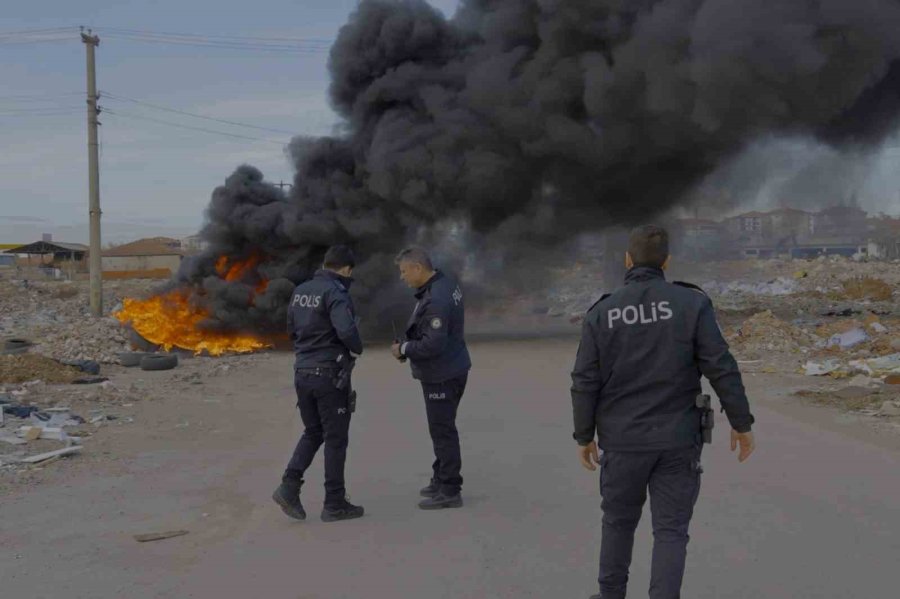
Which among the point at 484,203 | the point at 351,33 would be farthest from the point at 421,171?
A: the point at 351,33

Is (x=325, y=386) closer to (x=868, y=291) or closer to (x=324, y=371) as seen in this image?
(x=324, y=371)

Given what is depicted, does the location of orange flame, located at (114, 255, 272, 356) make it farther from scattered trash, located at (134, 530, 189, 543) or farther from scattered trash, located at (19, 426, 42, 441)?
scattered trash, located at (134, 530, 189, 543)

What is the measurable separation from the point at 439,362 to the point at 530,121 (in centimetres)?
1416

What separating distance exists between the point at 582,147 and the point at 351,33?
688 cm

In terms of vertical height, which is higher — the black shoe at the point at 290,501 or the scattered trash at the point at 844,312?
the scattered trash at the point at 844,312

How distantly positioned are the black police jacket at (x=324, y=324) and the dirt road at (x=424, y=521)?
1.06 meters

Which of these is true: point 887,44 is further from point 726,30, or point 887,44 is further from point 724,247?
point 724,247

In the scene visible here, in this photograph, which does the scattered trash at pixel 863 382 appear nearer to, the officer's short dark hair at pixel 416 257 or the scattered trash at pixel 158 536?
the officer's short dark hair at pixel 416 257

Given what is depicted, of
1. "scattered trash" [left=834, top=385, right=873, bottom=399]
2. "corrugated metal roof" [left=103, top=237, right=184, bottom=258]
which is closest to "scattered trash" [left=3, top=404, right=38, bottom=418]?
"scattered trash" [left=834, top=385, right=873, bottom=399]

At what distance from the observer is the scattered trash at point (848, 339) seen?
14.3 m

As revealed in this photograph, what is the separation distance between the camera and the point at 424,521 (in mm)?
5387

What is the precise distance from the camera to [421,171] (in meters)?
19.0

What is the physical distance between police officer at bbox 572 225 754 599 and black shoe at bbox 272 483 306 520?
243 centimetres

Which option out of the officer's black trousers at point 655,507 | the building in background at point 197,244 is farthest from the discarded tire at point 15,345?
the officer's black trousers at point 655,507
